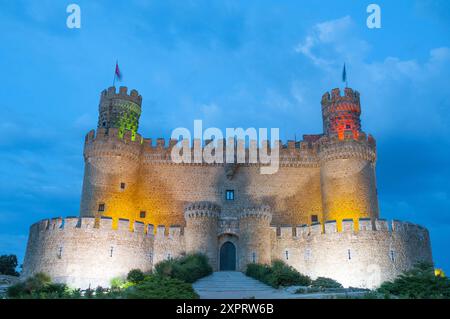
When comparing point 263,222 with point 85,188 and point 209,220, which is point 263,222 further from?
point 85,188

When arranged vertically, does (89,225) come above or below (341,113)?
below

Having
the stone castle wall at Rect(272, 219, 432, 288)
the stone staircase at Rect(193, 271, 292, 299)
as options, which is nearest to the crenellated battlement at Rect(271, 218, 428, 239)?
the stone castle wall at Rect(272, 219, 432, 288)

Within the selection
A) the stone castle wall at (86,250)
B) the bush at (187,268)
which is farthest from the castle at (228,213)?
the bush at (187,268)

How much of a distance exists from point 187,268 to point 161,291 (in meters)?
6.26

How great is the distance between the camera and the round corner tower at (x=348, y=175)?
27.0m

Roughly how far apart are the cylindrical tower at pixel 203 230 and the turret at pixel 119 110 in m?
8.92

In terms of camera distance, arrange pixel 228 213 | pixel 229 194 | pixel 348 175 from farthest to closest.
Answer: pixel 229 194 → pixel 228 213 → pixel 348 175

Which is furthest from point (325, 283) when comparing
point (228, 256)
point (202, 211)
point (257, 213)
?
point (202, 211)

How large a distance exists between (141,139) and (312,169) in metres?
12.1

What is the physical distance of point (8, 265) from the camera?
3341cm

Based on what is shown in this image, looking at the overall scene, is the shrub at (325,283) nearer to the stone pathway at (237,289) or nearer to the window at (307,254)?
the stone pathway at (237,289)

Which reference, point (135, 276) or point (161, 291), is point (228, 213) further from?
point (161, 291)

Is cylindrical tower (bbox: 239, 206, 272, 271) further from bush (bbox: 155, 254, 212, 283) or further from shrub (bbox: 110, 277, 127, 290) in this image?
shrub (bbox: 110, 277, 127, 290)
